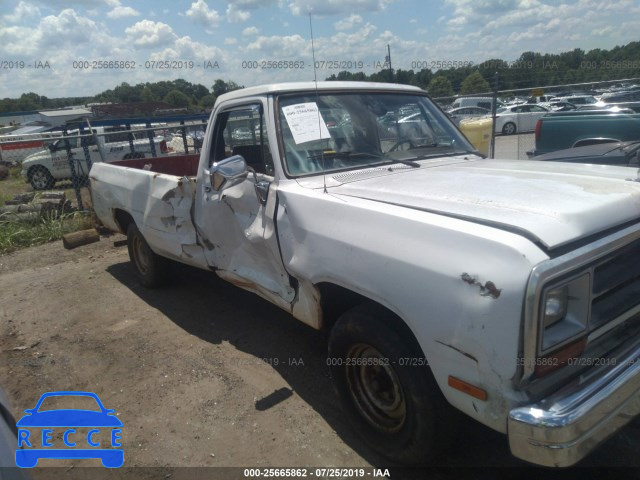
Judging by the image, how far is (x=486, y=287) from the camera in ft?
6.36

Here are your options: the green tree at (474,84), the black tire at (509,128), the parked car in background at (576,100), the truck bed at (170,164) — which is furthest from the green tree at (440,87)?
the truck bed at (170,164)

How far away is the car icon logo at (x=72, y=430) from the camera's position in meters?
3.07

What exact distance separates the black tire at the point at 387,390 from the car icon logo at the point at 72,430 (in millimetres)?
1476

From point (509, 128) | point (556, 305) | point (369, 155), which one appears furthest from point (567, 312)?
point (509, 128)

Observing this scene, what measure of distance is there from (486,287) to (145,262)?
177 inches

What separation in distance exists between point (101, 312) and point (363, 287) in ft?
12.3

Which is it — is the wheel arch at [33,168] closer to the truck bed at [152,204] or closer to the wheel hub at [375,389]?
the truck bed at [152,204]

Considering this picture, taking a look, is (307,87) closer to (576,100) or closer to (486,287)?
(486,287)

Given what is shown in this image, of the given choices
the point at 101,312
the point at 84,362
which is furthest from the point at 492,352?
the point at 101,312

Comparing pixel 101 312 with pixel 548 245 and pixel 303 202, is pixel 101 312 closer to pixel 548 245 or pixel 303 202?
pixel 303 202

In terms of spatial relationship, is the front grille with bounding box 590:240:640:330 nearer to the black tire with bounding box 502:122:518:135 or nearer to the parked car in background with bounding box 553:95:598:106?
the black tire with bounding box 502:122:518:135

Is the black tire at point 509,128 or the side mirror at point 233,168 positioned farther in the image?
the black tire at point 509,128

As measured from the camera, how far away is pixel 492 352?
76.6 inches

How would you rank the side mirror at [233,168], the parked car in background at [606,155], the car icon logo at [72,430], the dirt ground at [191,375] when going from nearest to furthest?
1. the dirt ground at [191,375]
2. the car icon logo at [72,430]
3. the side mirror at [233,168]
4. the parked car in background at [606,155]
